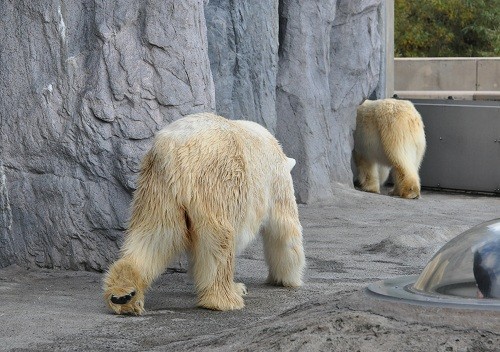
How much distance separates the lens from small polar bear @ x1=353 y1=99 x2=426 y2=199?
14.3 m

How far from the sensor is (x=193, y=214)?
6730 millimetres

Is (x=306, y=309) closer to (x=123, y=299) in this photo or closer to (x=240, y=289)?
(x=123, y=299)

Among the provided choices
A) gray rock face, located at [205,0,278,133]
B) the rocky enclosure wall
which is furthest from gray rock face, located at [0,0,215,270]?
gray rock face, located at [205,0,278,133]

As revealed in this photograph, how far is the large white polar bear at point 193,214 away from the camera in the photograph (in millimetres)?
6719

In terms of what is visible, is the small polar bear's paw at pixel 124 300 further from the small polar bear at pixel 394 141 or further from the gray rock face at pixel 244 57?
the small polar bear at pixel 394 141

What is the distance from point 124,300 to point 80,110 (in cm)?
205

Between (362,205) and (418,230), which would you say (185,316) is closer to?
(418,230)

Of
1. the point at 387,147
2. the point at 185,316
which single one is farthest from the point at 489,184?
the point at 185,316

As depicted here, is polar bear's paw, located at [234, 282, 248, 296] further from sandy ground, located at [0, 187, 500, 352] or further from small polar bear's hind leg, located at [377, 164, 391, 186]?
small polar bear's hind leg, located at [377, 164, 391, 186]

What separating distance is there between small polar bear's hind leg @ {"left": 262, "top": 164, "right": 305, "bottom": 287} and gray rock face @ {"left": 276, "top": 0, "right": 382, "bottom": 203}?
194 inches

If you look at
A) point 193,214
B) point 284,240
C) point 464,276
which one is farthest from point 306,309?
point 284,240

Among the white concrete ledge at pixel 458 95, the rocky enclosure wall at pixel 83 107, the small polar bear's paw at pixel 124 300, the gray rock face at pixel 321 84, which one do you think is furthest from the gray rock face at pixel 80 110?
the white concrete ledge at pixel 458 95

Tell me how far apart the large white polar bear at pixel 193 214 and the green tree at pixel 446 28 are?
22.9 m

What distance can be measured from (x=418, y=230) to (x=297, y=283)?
2382 mm
